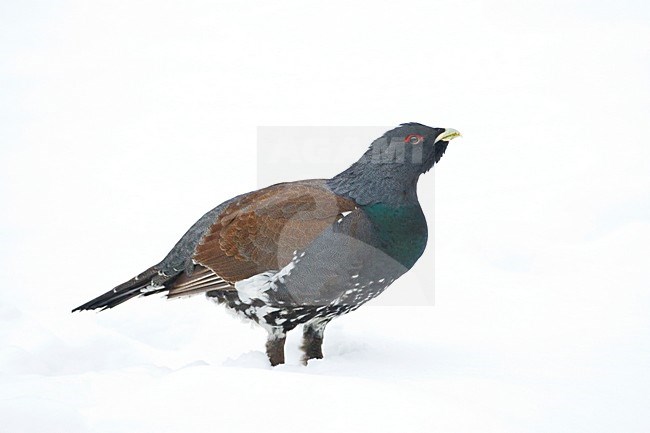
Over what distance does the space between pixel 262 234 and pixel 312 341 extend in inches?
36.5

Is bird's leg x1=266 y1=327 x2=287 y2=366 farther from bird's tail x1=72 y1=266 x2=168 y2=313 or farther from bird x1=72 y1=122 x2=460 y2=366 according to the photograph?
bird's tail x1=72 y1=266 x2=168 y2=313

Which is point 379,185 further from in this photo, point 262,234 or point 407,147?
point 262,234

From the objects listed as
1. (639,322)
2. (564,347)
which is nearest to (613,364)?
(564,347)

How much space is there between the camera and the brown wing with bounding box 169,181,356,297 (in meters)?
5.32

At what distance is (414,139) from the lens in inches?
223

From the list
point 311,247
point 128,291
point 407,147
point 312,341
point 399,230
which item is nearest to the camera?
point 311,247

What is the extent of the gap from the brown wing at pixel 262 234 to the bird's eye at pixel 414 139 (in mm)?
Result: 638

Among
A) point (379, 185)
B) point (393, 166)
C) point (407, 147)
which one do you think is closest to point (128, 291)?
point (379, 185)

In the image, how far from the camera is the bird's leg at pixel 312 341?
5719mm

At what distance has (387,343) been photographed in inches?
229

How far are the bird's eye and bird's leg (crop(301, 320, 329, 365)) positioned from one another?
1458mm

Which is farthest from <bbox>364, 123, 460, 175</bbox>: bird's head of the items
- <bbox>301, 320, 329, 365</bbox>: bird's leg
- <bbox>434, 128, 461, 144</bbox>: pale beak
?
<bbox>301, 320, 329, 365</bbox>: bird's leg

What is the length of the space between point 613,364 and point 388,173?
197 cm

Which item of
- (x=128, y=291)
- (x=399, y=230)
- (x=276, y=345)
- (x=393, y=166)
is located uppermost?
(x=393, y=166)
